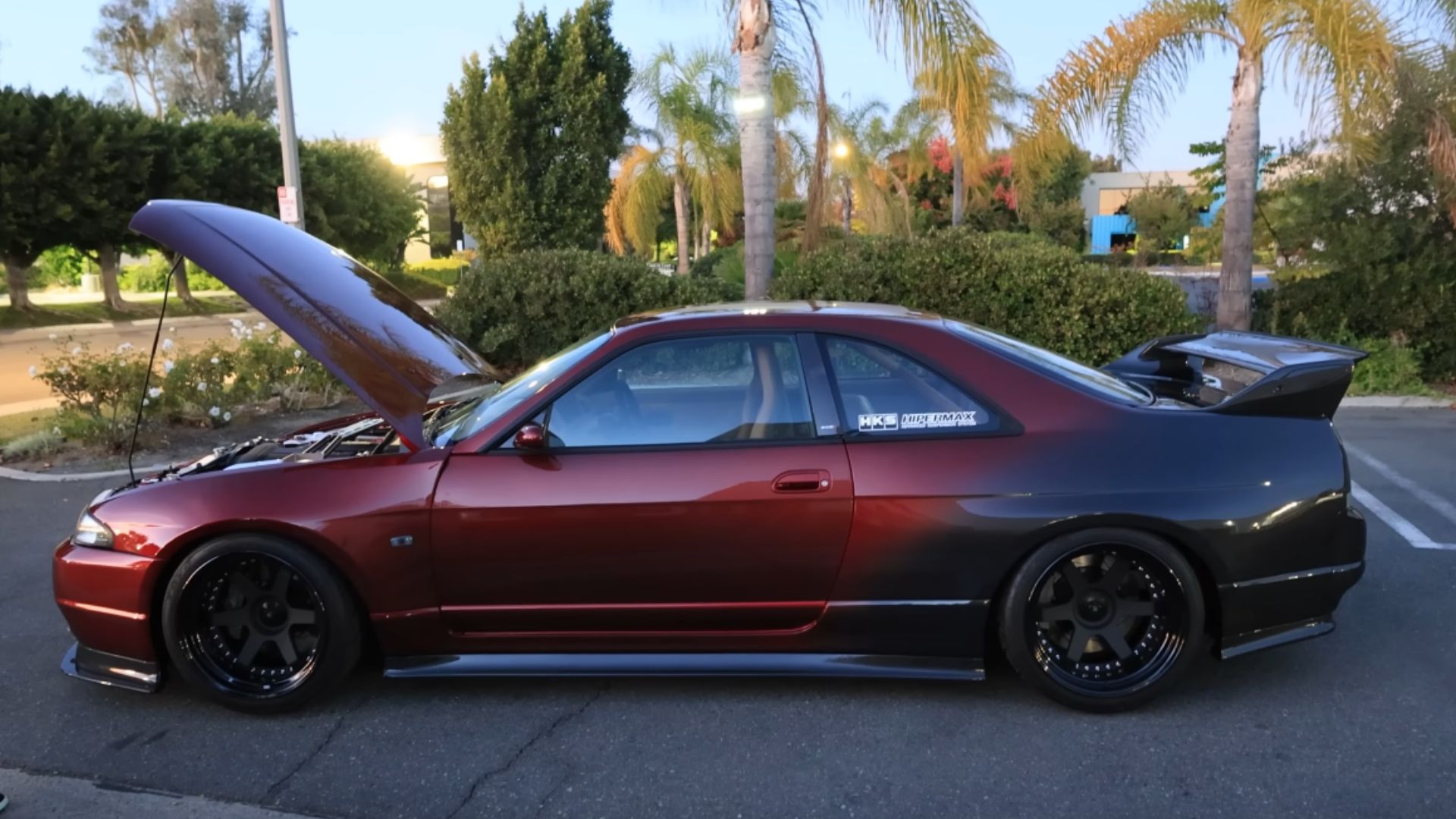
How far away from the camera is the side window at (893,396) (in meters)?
3.49

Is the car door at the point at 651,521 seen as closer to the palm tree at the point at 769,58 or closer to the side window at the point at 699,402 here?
the side window at the point at 699,402

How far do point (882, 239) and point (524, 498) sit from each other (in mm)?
7046

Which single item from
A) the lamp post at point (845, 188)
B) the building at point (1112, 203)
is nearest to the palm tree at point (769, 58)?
the lamp post at point (845, 188)

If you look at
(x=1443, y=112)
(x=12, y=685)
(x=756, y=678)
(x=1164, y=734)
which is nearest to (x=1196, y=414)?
(x=1164, y=734)

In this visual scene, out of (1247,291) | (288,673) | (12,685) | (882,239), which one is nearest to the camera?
(288,673)

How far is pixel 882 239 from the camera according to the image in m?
9.81

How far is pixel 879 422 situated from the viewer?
11.5 ft

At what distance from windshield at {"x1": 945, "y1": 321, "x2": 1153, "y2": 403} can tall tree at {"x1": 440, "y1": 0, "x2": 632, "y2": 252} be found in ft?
36.7

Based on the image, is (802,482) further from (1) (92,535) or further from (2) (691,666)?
(1) (92,535)

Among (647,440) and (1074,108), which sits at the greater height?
(1074,108)

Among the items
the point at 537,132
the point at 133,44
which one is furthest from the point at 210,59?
the point at 537,132

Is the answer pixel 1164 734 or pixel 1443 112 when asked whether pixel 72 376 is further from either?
pixel 1443 112

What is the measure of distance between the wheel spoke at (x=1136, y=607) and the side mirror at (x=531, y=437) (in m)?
2.08

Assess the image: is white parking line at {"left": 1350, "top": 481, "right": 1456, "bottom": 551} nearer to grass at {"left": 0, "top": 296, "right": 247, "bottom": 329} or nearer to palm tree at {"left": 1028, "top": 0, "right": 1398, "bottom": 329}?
palm tree at {"left": 1028, "top": 0, "right": 1398, "bottom": 329}
